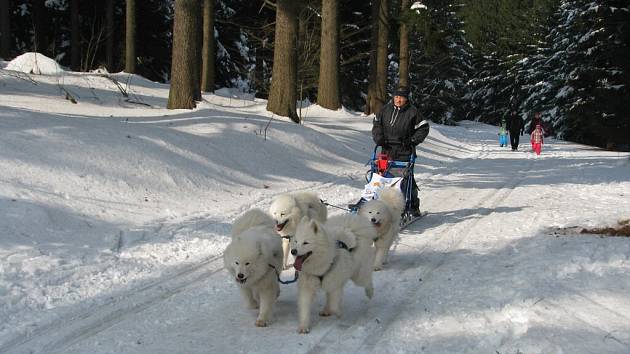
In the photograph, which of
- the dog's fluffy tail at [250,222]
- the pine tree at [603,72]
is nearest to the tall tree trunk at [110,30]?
the pine tree at [603,72]

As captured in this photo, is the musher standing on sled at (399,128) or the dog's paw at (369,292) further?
the musher standing on sled at (399,128)

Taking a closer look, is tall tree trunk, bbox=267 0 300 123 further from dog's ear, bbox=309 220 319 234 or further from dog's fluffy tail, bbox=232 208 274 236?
dog's ear, bbox=309 220 319 234

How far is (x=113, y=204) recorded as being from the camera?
8883 mm

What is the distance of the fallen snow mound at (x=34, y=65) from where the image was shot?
21.7m

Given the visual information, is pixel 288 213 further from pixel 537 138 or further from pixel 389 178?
pixel 537 138

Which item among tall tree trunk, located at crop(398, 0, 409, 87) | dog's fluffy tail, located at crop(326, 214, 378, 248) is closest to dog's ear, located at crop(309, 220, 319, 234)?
dog's fluffy tail, located at crop(326, 214, 378, 248)

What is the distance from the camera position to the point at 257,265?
15.8 ft

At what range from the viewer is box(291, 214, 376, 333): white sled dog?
4820 millimetres

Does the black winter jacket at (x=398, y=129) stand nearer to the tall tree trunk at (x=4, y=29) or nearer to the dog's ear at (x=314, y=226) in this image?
the dog's ear at (x=314, y=226)

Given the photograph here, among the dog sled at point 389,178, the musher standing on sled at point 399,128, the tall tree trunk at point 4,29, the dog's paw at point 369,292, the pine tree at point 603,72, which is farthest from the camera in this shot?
the pine tree at point 603,72

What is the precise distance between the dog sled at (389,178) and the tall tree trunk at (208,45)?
17967 mm

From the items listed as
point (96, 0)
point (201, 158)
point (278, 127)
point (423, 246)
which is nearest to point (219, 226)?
point (423, 246)

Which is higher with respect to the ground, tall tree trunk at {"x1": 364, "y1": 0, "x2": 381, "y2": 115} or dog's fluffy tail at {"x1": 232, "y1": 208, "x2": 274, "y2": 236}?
tall tree trunk at {"x1": 364, "y1": 0, "x2": 381, "y2": 115}

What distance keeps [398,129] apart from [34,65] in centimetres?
1789
